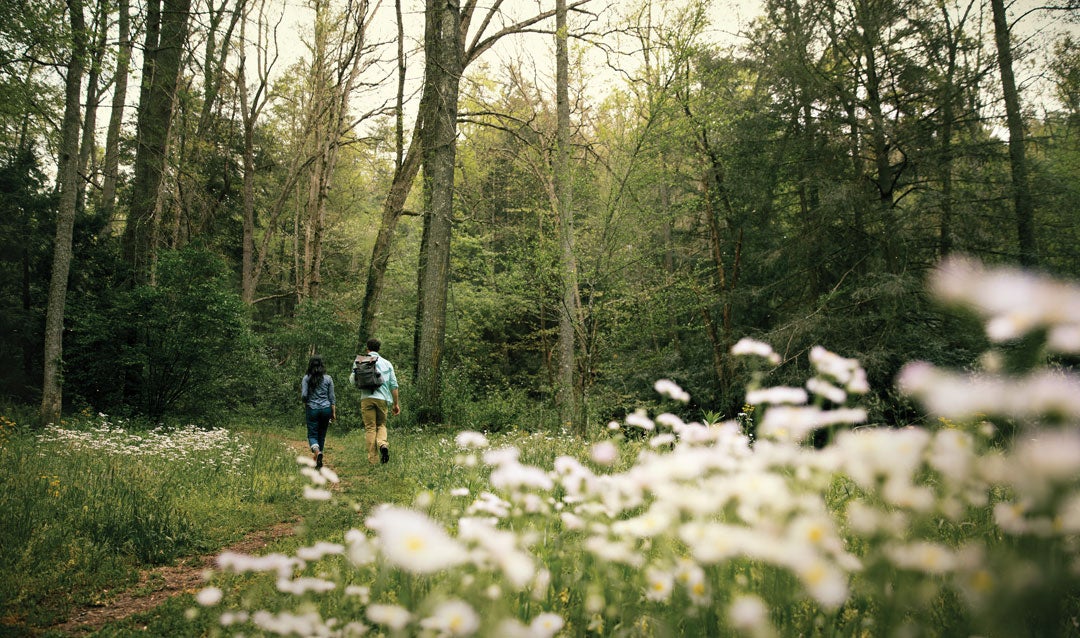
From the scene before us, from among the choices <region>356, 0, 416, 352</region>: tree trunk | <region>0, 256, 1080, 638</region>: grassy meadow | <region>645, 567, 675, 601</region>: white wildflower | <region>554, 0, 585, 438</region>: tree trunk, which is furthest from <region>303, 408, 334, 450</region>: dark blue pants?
<region>356, 0, 416, 352</region>: tree trunk

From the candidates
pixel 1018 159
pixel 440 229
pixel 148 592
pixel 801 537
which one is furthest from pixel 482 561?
pixel 1018 159

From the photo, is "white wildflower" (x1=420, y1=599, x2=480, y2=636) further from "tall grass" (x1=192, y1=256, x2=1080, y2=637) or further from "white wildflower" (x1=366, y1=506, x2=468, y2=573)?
"white wildflower" (x1=366, y1=506, x2=468, y2=573)

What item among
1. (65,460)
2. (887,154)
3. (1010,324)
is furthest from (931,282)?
(65,460)

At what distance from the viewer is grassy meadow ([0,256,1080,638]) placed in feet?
3.50

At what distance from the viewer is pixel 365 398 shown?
26.2ft

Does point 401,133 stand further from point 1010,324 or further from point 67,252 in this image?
point 1010,324

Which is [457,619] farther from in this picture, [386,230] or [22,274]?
[22,274]

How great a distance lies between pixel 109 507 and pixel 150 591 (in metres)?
1.41

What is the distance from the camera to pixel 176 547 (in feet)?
14.0

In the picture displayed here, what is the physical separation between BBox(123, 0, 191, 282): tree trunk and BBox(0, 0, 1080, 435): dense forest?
81 millimetres

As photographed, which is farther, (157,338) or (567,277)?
(157,338)

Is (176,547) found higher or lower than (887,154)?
lower

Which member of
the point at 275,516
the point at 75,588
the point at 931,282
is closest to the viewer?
the point at 75,588

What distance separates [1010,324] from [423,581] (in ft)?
8.05
